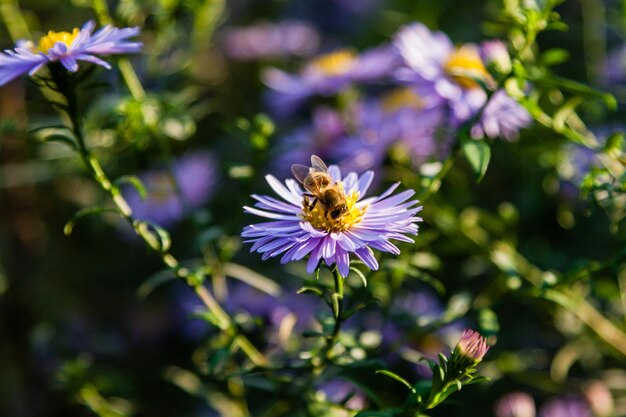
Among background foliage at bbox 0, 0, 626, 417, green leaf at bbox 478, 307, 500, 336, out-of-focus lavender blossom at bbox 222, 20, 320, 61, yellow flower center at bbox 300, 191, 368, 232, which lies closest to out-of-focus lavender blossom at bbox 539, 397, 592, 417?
background foliage at bbox 0, 0, 626, 417

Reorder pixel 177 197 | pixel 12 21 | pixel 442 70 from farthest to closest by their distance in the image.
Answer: pixel 177 197, pixel 12 21, pixel 442 70

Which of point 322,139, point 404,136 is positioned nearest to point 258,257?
point 322,139

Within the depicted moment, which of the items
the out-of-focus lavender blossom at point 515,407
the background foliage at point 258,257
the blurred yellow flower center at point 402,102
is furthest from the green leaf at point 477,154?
the out-of-focus lavender blossom at point 515,407

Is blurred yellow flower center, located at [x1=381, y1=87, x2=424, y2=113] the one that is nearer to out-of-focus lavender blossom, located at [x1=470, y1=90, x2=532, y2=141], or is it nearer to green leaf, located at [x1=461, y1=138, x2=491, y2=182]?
out-of-focus lavender blossom, located at [x1=470, y1=90, x2=532, y2=141]

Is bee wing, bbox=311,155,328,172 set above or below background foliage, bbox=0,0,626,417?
above

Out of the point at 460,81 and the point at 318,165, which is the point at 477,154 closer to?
the point at 318,165
